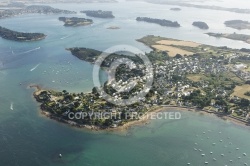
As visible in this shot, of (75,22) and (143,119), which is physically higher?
(75,22)

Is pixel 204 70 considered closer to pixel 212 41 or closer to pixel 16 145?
pixel 212 41

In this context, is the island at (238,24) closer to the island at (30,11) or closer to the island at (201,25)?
the island at (201,25)

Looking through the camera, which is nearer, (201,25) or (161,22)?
(201,25)

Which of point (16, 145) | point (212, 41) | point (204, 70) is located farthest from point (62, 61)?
point (212, 41)

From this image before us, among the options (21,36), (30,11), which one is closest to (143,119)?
(21,36)

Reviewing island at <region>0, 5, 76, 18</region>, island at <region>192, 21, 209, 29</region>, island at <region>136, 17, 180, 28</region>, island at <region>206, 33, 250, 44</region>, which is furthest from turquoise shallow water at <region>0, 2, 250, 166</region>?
island at <region>0, 5, 76, 18</region>

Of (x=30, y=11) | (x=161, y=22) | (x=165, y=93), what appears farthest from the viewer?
(x=30, y=11)

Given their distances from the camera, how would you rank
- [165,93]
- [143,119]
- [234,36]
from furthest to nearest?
1. [234,36]
2. [165,93]
3. [143,119]

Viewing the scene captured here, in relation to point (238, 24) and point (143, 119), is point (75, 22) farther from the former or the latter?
point (143, 119)
